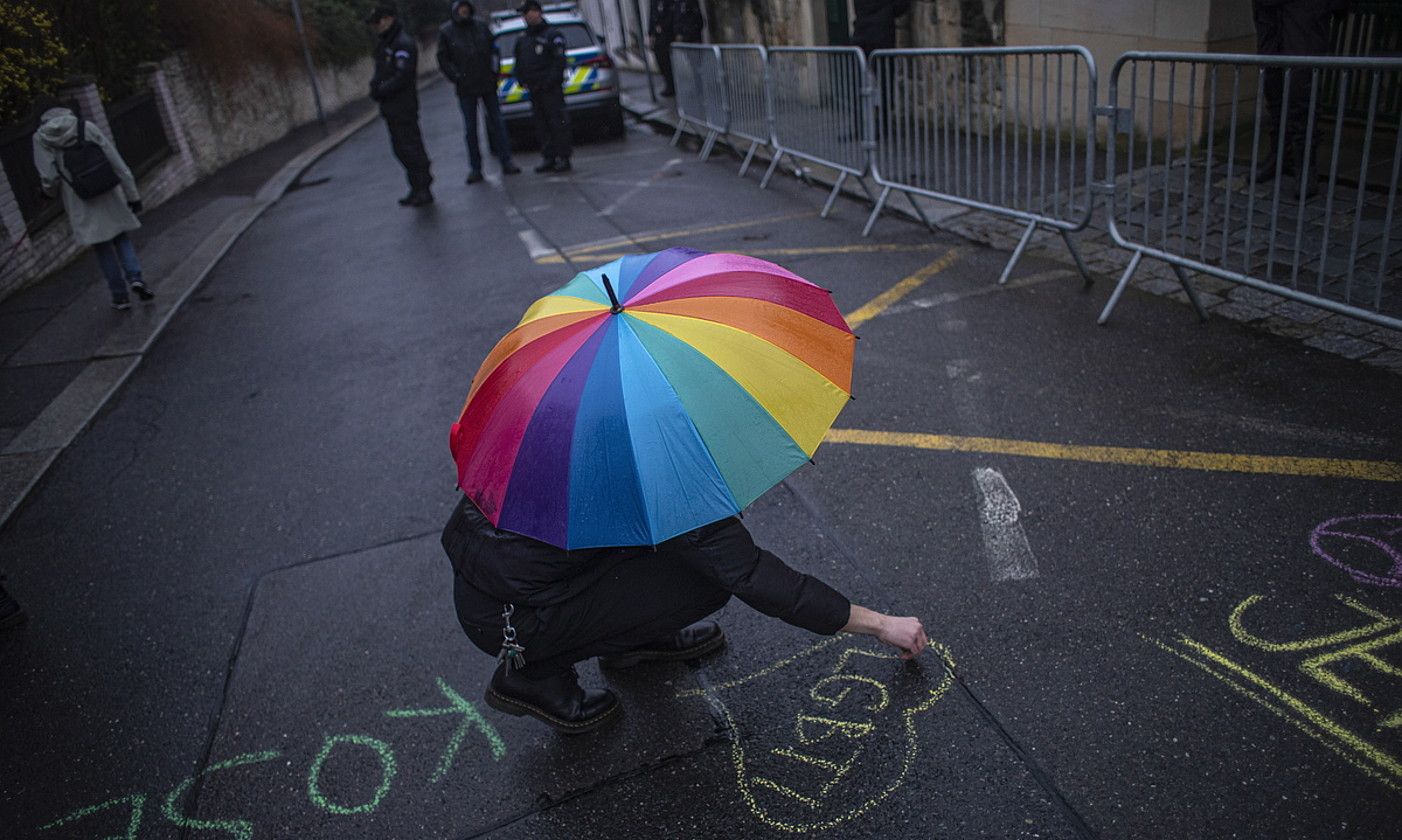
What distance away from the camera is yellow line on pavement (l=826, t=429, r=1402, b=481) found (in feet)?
12.9

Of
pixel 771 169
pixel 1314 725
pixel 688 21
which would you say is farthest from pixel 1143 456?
pixel 688 21

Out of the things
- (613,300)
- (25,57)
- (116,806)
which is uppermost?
(25,57)

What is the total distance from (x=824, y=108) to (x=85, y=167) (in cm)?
612

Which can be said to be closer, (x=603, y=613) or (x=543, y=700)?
(x=603, y=613)

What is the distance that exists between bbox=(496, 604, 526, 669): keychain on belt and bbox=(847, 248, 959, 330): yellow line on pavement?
12.5ft

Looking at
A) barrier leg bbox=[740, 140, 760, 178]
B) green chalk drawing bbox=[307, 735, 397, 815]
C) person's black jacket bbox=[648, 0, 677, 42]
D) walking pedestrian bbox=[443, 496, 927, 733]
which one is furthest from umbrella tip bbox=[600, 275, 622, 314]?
person's black jacket bbox=[648, 0, 677, 42]

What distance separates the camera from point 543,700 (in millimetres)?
3055

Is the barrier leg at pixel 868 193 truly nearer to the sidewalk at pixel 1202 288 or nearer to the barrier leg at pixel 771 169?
the sidewalk at pixel 1202 288

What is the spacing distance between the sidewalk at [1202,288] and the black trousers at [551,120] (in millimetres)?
4832

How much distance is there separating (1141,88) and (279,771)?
8.83m

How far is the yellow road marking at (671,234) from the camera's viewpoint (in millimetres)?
9000

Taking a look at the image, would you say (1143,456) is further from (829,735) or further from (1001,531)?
(829,735)

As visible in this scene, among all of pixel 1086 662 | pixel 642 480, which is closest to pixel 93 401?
pixel 642 480

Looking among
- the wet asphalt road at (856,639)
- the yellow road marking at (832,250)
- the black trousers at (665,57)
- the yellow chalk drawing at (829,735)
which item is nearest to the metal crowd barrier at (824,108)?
the yellow road marking at (832,250)
